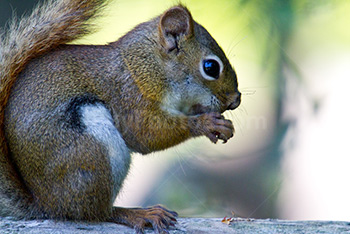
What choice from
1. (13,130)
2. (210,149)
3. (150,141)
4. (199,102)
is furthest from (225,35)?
(13,130)

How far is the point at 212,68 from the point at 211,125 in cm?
26

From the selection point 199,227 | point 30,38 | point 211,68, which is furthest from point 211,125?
point 30,38

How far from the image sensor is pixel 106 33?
3234 millimetres

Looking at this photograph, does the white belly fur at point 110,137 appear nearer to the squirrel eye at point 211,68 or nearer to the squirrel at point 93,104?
the squirrel at point 93,104

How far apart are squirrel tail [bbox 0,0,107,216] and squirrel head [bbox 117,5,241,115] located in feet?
0.83

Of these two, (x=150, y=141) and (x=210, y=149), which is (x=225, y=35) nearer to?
(x=210, y=149)

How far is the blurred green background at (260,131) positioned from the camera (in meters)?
3.23

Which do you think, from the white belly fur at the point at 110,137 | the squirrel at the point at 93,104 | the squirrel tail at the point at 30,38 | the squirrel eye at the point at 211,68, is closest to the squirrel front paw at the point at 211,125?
the squirrel at the point at 93,104

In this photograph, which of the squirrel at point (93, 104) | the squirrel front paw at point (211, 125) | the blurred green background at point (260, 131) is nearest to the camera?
the squirrel at point (93, 104)

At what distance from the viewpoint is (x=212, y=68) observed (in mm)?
2428

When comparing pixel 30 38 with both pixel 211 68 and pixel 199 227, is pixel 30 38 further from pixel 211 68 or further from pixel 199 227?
pixel 199 227

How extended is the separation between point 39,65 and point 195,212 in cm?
138

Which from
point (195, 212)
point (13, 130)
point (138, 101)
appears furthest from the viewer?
point (195, 212)

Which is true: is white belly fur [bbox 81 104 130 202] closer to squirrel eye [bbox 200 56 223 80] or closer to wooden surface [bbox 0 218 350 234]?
wooden surface [bbox 0 218 350 234]
